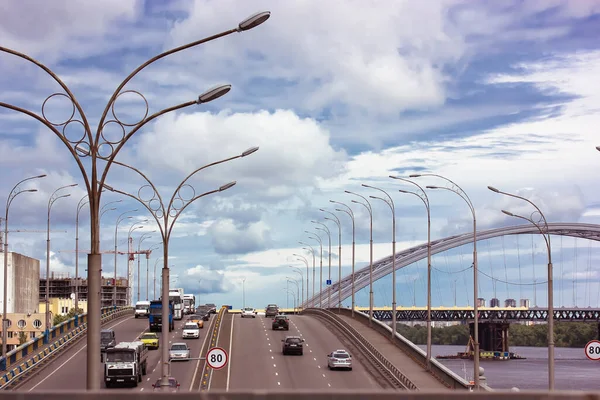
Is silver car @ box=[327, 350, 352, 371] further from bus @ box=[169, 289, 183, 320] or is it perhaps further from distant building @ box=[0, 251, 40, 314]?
distant building @ box=[0, 251, 40, 314]

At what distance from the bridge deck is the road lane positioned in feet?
69.5

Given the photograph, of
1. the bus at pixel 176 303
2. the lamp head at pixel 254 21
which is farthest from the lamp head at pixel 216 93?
the bus at pixel 176 303

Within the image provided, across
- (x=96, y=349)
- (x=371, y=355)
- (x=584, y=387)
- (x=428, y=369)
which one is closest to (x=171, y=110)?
(x=96, y=349)

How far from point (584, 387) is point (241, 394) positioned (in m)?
124

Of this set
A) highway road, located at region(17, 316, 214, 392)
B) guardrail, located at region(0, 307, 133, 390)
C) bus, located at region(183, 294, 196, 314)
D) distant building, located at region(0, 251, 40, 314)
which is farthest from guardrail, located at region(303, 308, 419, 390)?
distant building, located at region(0, 251, 40, 314)

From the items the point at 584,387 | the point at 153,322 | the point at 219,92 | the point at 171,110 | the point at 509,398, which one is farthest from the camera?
the point at 584,387

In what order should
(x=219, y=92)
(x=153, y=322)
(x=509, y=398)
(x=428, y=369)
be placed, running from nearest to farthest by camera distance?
(x=509, y=398) → (x=219, y=92) → (x=428, y=369) → (x=153, y=322)

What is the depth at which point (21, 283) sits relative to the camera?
6407 inches

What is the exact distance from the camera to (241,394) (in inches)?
499

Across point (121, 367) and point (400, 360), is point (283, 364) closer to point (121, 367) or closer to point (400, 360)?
point (400, 360)

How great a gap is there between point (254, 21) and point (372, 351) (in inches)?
2351

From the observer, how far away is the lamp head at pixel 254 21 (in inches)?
852

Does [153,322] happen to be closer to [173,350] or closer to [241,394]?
[173,350]

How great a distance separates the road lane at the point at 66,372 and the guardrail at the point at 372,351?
64.1 feet
